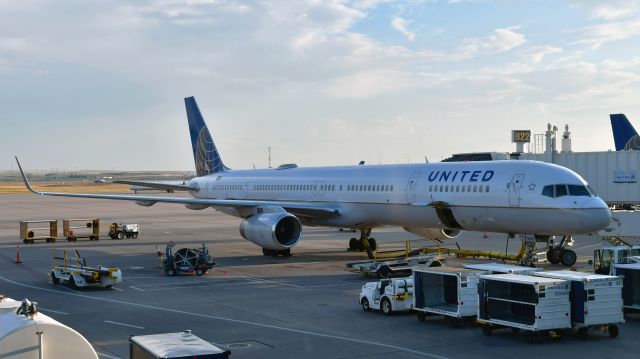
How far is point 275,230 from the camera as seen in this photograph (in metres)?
33.5

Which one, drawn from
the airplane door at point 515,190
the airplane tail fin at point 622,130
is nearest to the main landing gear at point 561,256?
the airplane door at point 515,190

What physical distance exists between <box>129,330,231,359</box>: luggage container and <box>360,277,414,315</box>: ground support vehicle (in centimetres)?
1048

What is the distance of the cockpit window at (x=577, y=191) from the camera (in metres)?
27.8

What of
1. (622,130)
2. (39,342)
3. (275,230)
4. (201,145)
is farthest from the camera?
(622,130)

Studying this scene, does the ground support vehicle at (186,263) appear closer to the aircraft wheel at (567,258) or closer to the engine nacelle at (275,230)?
the engine nacelle at (275,230)

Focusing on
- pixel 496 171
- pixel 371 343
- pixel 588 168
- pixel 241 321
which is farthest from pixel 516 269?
pixel 588 168

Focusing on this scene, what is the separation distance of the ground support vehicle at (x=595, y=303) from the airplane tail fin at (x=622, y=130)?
43347 millimetres

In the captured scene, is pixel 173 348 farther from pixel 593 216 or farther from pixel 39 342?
pixel 593 216

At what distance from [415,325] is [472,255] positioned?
1411cm

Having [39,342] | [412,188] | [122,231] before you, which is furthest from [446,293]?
[122,231]

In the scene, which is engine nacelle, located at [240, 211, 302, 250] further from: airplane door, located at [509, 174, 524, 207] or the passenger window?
the passenger window

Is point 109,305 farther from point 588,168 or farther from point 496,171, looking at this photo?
point 588,168

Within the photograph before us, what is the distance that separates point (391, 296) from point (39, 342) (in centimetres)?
1349

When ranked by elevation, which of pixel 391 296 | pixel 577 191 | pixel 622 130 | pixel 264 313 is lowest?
pixel 264 313
